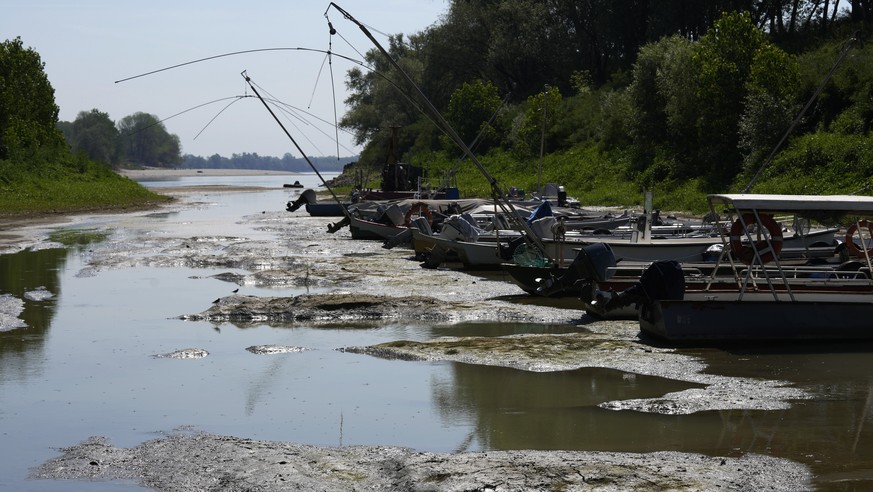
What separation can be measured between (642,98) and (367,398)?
42370mm

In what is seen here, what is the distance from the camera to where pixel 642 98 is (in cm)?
5231

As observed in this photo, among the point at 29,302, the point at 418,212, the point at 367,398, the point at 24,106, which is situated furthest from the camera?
the point at 24,106

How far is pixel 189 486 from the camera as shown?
8.71 m

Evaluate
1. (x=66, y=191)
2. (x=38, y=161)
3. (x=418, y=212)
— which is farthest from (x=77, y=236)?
(x=38, y=161)

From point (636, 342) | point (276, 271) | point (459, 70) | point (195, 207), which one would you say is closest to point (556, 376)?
point (636, 342)

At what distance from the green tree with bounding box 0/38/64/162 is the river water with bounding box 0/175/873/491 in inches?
1906

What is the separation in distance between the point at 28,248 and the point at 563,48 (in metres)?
51.5

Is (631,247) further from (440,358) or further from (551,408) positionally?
(551,408)

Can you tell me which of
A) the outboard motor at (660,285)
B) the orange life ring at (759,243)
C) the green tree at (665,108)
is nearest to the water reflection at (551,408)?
the outboard motor at (660,285)

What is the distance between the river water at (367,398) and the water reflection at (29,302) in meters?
0.07

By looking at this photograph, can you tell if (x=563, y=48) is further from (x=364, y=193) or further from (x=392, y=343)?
(x=392, y=343)

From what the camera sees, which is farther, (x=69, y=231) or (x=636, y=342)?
(x=69, y=231)

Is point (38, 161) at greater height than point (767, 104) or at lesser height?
lesser

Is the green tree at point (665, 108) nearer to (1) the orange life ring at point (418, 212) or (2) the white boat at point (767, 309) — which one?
(1) the orange life ring at point (418, 212)
